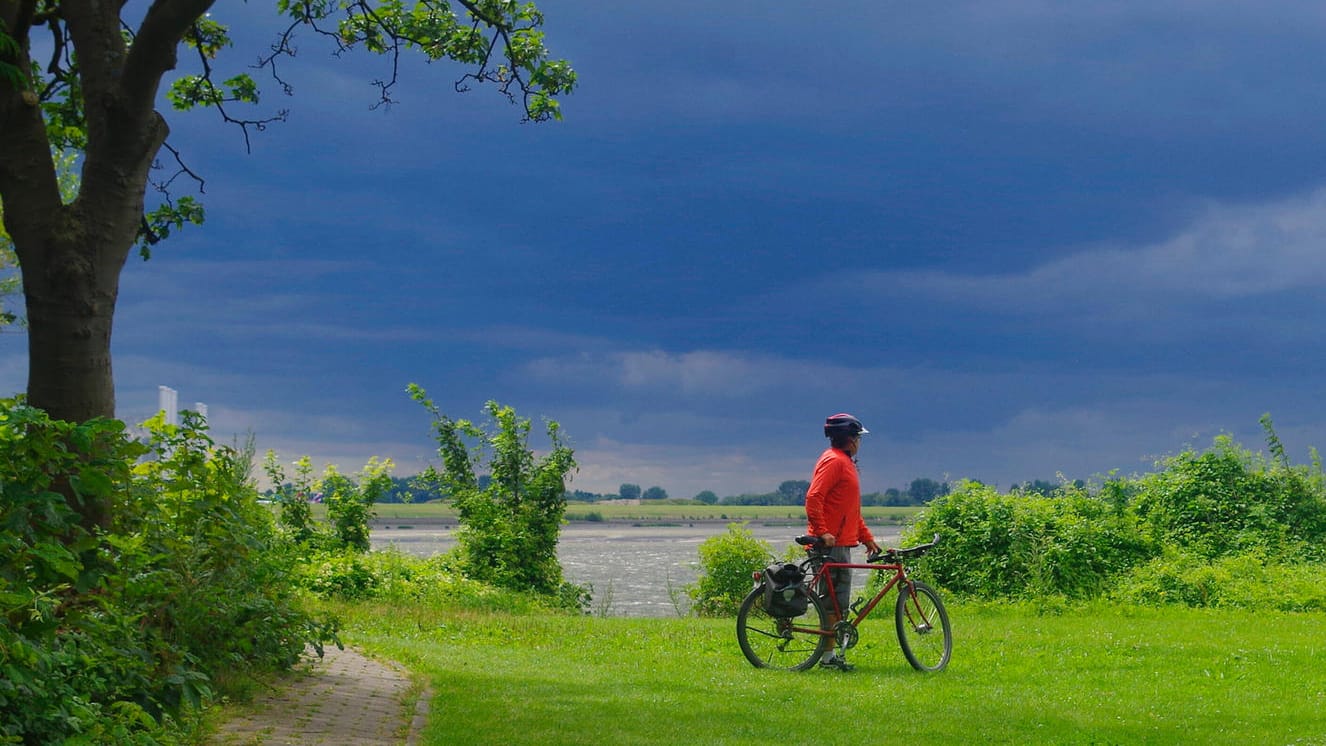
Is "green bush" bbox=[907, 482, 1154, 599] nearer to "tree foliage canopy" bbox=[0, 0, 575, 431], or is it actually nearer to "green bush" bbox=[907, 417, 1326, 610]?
"green bush" bbox=[907, 417, 1326, 610]

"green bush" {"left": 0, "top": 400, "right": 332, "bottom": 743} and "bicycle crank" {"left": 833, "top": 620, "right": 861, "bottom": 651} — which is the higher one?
"green bush" {"left": 0, "top": 400, "right": 332, "bottom": 743}

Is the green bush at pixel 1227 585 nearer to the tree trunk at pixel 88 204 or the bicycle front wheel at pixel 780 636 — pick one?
the bicycle front wheel at pixel 780 636

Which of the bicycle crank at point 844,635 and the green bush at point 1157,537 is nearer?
the bicycle crank at point 844,635

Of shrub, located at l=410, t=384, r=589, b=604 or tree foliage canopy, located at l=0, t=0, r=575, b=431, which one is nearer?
tree foliage canopy, located at l=0, t=0, r=575, b=431

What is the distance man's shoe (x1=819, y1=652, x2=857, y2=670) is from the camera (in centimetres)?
1194

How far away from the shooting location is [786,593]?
1182cm

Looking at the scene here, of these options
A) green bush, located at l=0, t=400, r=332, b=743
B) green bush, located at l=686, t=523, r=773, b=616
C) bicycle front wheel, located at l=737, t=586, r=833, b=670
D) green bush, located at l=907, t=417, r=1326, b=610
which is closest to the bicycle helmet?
bicycle front wheel, located at l=737, t=586, r=833, b=670

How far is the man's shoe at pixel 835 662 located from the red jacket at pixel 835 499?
1158mm

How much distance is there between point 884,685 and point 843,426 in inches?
107

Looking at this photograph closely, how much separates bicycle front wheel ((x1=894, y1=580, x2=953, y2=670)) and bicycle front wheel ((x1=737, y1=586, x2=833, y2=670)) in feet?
2.95

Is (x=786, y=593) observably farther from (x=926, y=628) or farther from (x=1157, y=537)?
(x=1157, y=537)

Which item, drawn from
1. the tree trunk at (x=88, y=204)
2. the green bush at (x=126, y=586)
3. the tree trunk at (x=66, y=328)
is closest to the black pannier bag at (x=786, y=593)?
the green bush at (x=126, y=586)

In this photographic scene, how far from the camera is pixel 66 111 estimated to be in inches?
596

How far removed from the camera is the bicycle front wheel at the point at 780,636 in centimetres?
1203
